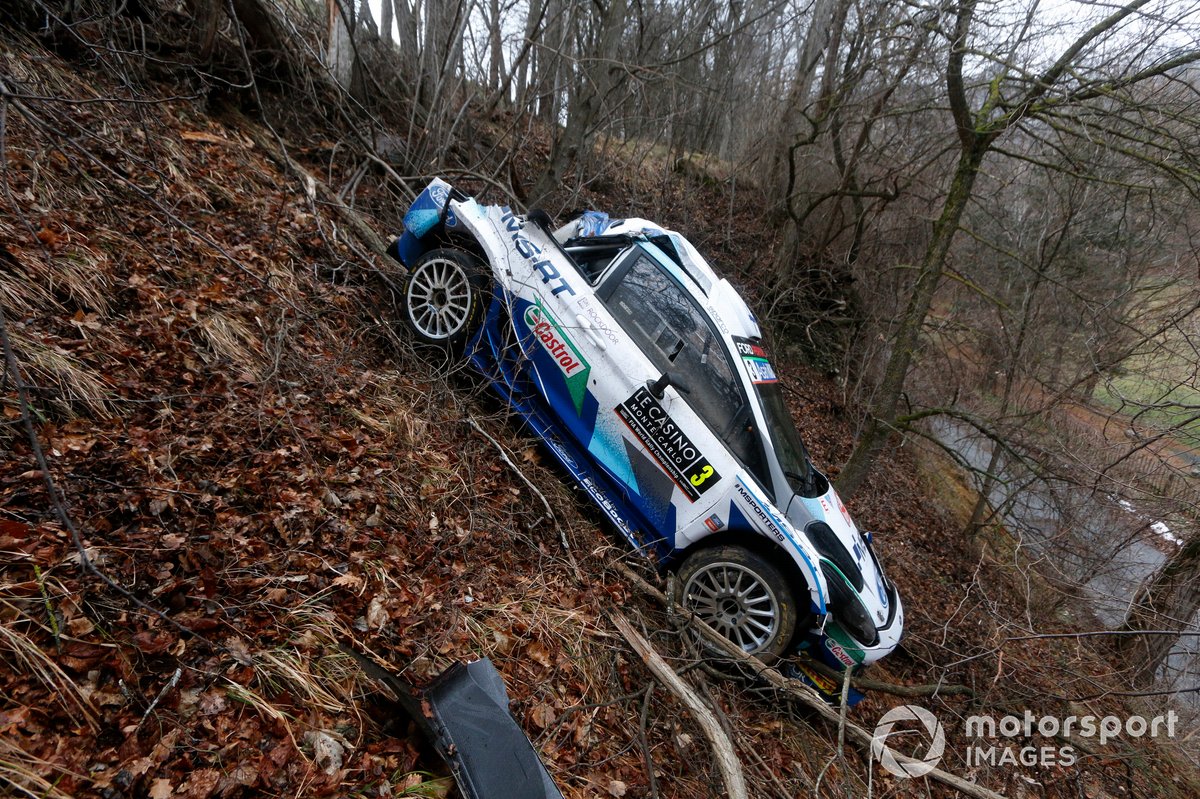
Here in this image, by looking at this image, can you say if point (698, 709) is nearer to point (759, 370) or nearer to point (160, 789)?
point (160, 789)

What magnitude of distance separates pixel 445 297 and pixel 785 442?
299cm

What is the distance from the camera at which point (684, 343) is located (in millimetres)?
4738

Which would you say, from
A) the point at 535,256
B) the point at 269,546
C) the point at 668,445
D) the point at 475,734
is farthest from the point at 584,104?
the point at 475,734

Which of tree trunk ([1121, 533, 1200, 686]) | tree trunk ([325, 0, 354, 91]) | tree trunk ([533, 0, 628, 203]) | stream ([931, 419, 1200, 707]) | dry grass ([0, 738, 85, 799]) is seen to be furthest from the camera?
tree trunk ([533, 0, 628, 203])

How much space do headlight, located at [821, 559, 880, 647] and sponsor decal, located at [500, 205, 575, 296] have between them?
9.16 feet

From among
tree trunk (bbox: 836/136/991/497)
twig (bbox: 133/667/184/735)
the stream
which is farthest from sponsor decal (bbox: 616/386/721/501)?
the stream

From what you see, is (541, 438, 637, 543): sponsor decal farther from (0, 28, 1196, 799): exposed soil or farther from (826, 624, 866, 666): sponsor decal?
(826, 624, 866, 666): sponsor decal

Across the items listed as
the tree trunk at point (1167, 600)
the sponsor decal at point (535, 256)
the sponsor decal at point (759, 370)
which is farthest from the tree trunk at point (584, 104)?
the tree trunk at point (1167, 600)

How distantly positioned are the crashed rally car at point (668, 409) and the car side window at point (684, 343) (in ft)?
0.04

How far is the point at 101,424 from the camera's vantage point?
3131mm

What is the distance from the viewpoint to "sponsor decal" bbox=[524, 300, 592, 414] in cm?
482

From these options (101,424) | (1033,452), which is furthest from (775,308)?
(101,424)

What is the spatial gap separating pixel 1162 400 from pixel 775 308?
6.92 meters

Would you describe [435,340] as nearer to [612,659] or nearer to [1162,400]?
[612,659]
